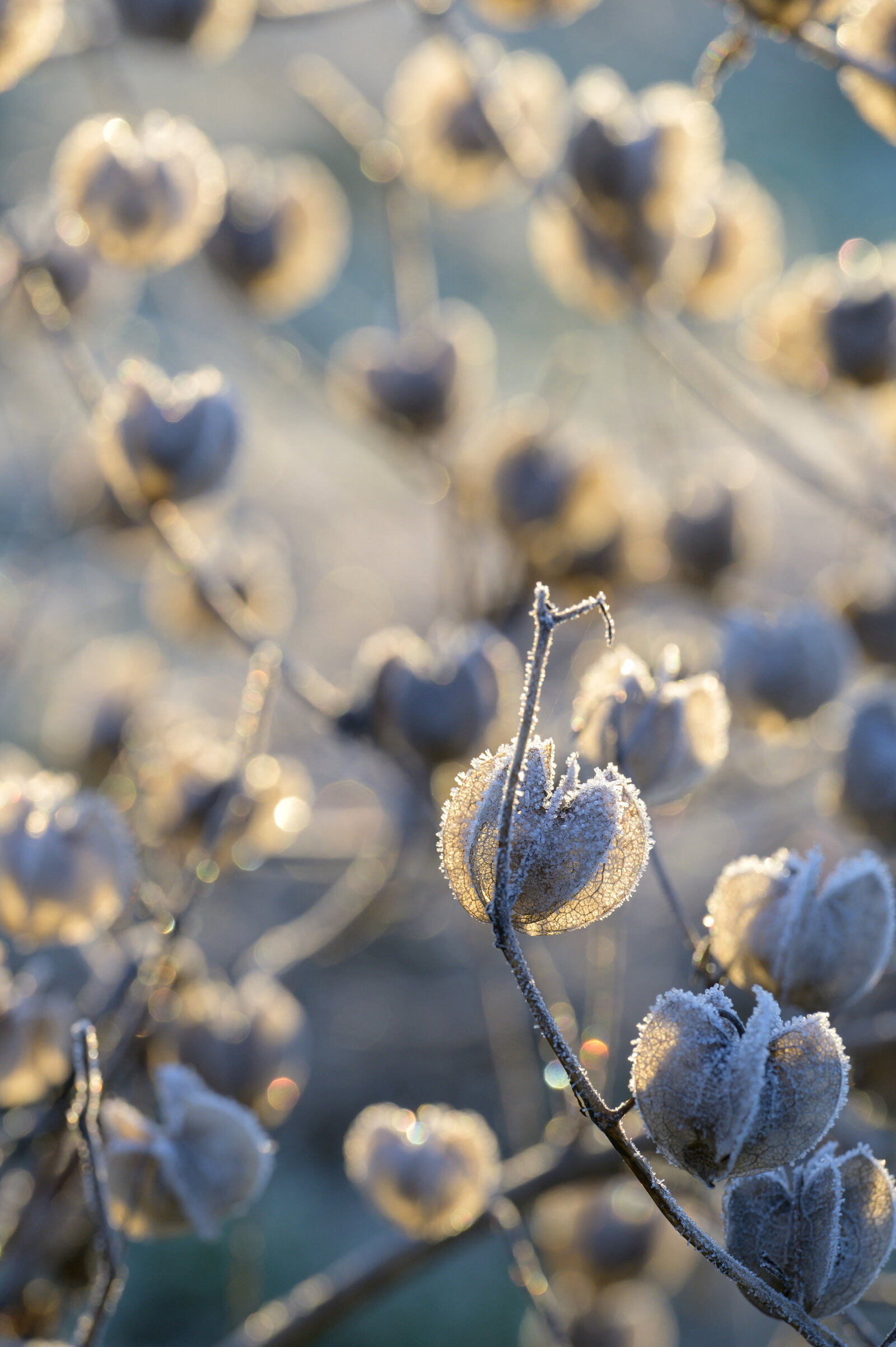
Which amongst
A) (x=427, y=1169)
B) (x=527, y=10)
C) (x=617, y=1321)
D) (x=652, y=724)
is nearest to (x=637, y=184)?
(x=527, y=10)

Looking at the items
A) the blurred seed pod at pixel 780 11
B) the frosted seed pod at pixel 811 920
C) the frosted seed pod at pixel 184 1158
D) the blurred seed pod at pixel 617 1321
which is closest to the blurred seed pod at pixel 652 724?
the frosted seed pod at pixel 811 920

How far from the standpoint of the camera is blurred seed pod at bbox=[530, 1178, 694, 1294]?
603 millimetres

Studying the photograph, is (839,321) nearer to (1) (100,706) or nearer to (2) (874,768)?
(2) (874,768)

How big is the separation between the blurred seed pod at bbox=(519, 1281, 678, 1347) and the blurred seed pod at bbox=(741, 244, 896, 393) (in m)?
0.50

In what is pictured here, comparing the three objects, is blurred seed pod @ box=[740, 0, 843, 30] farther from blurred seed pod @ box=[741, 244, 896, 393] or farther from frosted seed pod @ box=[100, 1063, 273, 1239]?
frosted seed pod @ box=[100, 1063, 273, 1239]

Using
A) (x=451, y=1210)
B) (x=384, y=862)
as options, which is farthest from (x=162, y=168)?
(x=451, y=1210)

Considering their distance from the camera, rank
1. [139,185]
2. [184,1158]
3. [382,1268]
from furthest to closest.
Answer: [139,185] → [382,1268] → [184,1158]

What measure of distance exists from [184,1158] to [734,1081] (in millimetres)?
190

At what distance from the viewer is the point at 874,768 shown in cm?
50

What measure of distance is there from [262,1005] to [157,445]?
0.26 metres

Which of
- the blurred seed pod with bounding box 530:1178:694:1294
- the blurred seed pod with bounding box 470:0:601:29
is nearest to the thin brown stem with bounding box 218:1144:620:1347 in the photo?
the blurred seed pod with bounding box 530:1178:694:1294

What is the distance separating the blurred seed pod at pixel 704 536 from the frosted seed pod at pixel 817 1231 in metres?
0.44

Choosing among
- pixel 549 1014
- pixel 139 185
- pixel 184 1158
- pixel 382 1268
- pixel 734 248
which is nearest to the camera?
pixel 549 1014

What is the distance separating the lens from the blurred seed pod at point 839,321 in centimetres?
60
